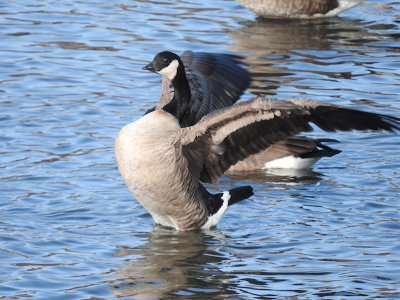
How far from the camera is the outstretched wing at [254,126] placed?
7000 mm

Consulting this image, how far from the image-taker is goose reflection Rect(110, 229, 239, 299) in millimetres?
6660

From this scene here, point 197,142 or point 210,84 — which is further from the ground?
point 210,84

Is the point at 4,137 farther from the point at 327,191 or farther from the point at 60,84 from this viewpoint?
the point at 327,191

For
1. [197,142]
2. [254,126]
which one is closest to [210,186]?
[197,142]

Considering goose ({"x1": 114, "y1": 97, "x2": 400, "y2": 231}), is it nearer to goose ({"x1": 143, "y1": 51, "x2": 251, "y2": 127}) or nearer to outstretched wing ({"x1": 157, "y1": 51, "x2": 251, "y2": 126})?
goose ({"x1": 143, "y1": 51, "x2": 251, "y2": 127})

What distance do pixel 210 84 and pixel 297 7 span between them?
6074 mm

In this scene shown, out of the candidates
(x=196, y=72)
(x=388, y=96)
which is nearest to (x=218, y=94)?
(x=196, y=72)

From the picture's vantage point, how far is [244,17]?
15.3 m

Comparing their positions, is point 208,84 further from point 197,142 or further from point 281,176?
point 197,142

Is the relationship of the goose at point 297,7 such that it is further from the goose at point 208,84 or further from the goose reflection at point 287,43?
the goose at point 208,84

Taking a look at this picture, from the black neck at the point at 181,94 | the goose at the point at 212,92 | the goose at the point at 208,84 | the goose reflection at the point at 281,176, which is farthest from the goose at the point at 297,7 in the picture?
the black neck at the point at 181,94

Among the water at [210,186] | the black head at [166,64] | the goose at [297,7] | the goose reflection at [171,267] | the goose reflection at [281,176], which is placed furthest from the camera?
the goose at [297,7]

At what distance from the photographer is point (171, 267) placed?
23.4 feet

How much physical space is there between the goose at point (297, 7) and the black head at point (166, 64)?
7.03 meters
